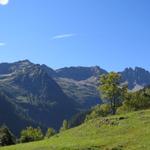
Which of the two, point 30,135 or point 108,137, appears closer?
point 108,137

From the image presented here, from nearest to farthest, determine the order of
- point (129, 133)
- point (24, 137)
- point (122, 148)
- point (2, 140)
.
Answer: point (122, 148)
point (129, 133)
point (2, 140)
point (24, 137)

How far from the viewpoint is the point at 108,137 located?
203 feet

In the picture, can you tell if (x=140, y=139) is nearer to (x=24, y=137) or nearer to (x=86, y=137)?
(x=86, y=137)

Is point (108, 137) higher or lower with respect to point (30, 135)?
higher

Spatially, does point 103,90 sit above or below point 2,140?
above

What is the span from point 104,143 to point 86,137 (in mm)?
10409

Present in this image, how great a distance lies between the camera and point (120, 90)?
444 ft

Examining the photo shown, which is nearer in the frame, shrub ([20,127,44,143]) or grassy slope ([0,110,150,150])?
grassy slope ([0,110,150,150])

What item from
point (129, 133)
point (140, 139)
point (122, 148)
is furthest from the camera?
point (129, 133)

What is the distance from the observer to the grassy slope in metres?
54.2

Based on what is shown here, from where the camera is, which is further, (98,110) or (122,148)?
(98,110)

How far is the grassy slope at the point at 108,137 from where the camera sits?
5422 centimetres

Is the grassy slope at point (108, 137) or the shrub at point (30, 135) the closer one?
the grassy slope at point (108, 137)

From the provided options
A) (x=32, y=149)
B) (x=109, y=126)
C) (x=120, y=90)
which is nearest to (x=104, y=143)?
(x=32, y=149)
